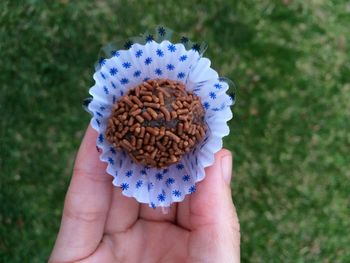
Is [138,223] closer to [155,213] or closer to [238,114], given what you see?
[155,213]

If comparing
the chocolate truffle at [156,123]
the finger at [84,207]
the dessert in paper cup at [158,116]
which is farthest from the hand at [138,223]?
the chocolate truffle at [156,123]

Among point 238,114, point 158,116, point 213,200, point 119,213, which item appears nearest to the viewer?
point 158,116

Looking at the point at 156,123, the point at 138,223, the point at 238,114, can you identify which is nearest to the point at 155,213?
the point at 138,223

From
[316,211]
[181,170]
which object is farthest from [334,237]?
[181,170]

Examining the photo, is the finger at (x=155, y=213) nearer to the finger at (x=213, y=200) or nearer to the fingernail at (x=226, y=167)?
the finger at (x=213, y=200)

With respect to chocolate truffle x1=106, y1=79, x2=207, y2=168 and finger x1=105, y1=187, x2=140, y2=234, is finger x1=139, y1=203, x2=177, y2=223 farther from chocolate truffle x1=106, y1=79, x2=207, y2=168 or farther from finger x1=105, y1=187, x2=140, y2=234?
chocolate truffle x1=106, y1=79, x2=207, y2=168

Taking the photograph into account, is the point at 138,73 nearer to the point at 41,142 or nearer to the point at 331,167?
the point at 41,142

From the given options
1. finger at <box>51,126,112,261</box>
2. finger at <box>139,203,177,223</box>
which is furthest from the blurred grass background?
finger at <box>51,126,112,261</box>
